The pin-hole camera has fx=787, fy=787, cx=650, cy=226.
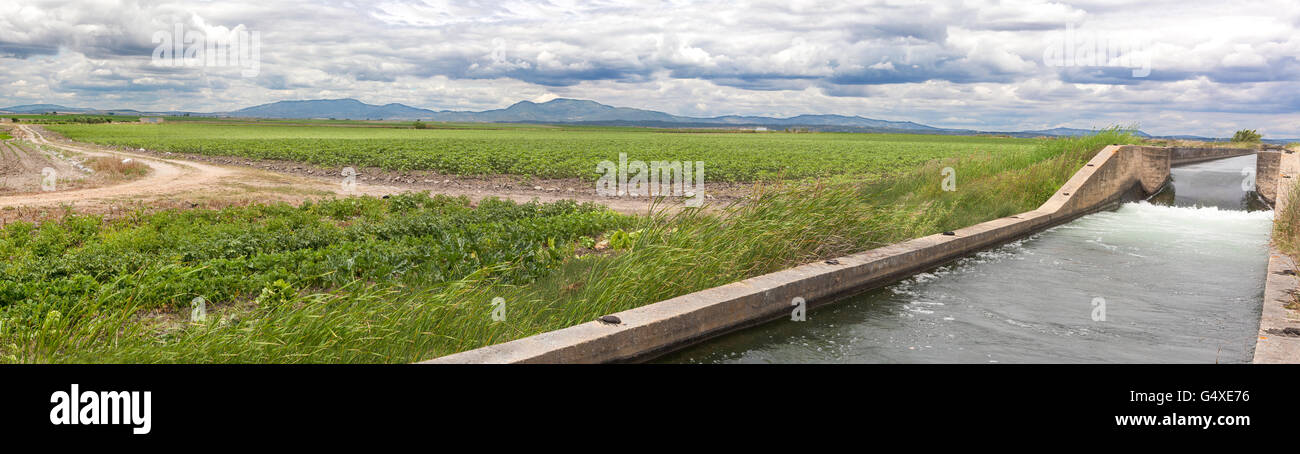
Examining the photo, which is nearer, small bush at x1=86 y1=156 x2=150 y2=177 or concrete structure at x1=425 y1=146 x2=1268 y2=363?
concrete structure at x1=425 y1=146 x2=1268 y2=363

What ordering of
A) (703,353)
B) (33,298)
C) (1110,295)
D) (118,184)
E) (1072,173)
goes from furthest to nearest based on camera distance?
1. (118,184)
2. (1072,173)
3. (1110,295)
4. (33,298)
5. (703,353)

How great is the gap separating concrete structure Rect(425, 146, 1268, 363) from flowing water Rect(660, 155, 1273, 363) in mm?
155

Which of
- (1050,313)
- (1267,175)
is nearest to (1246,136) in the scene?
(1267,175)

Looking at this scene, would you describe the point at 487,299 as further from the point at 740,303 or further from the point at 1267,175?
the point at 1267,175

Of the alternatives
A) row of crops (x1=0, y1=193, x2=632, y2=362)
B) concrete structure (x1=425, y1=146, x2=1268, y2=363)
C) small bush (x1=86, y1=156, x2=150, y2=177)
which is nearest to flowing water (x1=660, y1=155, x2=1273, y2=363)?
concrete structure (x1=425, y1=146, x2=1268, y2=363)

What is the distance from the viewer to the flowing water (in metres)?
6.30

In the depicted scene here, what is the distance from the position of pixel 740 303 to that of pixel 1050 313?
3.22 meters

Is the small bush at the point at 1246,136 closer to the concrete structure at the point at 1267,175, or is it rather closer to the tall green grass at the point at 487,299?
the concrete structure at the point at 1267,175

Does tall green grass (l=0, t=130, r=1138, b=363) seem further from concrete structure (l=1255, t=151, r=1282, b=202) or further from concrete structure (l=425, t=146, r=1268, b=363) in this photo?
concrete structure (l=1255, t=151, r=1282, b=202)

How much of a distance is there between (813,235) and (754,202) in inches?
33.1
